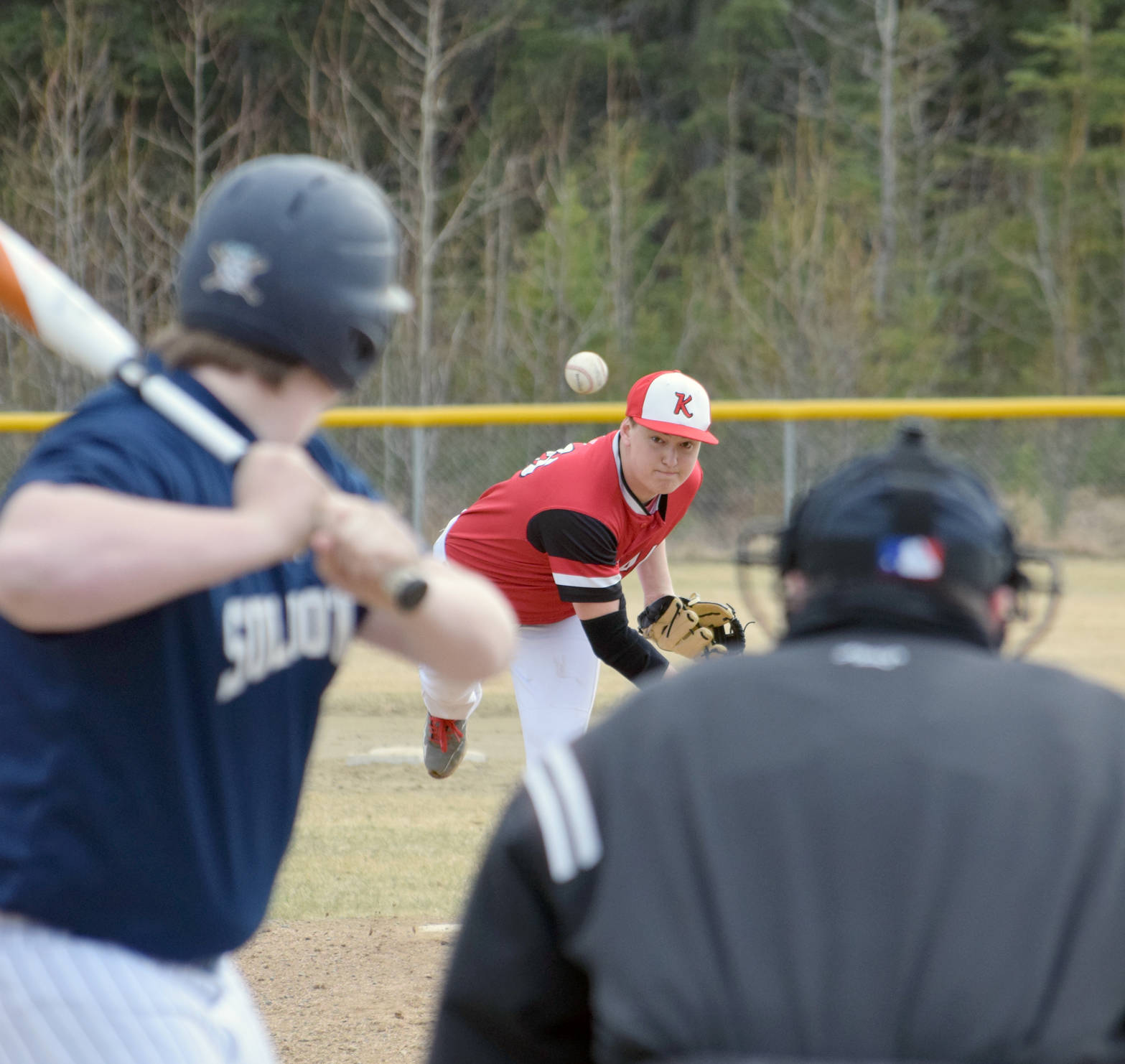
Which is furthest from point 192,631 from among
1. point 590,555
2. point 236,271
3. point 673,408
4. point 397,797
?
point 397,797

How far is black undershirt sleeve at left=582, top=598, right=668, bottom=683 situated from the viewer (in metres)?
5.11

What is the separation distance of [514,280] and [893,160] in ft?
24.6

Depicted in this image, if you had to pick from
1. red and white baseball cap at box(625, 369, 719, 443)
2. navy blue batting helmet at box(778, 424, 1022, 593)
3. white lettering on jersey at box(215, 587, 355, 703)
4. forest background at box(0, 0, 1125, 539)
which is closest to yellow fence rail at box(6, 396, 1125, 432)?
red and white baseball cap at box(625, 369, 719, 443)

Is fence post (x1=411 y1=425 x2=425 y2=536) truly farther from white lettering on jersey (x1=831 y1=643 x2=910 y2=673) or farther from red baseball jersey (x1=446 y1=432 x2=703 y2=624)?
white lettering on jersey (x1=831 y1=643 x2=910 y2=673)

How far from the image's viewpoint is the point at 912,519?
50.8 inches

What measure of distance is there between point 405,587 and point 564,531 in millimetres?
3473

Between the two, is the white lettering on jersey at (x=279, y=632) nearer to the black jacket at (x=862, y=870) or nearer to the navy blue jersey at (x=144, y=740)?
the navy blue jersey at (x=144, y=740)

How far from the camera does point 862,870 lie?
113cm

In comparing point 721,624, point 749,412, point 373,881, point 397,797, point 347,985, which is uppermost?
point 749,412

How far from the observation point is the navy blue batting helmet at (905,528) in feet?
4.22

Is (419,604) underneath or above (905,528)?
underneath

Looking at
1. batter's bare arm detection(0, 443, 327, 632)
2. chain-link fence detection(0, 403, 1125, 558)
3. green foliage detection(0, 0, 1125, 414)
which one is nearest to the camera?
batter's bare arm detection(0, 443, 327, 632)

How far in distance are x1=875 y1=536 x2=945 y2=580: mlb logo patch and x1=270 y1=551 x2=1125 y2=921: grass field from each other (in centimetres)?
384

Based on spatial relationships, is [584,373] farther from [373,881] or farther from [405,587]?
[405,587]
